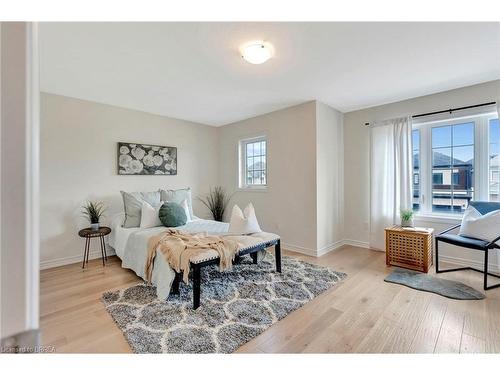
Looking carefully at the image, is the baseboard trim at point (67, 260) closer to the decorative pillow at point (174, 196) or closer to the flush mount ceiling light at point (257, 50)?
the decorative pillow at point (174, 196)

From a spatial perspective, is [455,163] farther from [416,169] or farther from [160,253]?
[160,253]

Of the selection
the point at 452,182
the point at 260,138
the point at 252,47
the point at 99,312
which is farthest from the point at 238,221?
the point at 452,182

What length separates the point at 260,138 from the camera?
4391 millimetres

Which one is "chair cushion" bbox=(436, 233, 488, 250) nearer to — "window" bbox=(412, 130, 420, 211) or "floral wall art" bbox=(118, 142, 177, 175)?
"window" bbox=(412, 130, 420, 211)

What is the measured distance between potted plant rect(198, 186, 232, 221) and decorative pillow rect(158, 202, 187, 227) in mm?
1440

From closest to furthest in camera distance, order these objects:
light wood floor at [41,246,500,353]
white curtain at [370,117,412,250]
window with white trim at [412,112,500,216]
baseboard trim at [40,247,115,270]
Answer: light wood floor at [41,246,500,353] < window with white trim at [412,112,500,216] < baseboard trim at [40,247,115,270] < white curtain at [370,117,412,250]

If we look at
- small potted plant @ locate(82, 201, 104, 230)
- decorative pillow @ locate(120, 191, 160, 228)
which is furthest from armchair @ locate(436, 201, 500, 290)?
small potted plant @ locate(82, 201, 104, 230)

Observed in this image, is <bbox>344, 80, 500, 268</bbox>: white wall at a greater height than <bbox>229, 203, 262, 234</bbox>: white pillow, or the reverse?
<bbox>344, 80, 500, 268</bbox>: white wall

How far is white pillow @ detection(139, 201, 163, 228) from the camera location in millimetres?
3109

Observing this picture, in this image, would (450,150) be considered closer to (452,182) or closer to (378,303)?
(452,182)

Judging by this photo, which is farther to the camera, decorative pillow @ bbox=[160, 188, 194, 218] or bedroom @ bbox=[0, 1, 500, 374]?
decorative pillow @ bbox=[160, 188, 194, 218]

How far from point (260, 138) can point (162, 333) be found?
11.2 ft

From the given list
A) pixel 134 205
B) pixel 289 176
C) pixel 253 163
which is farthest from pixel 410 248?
pixel 134 205

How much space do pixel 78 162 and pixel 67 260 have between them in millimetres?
1337
